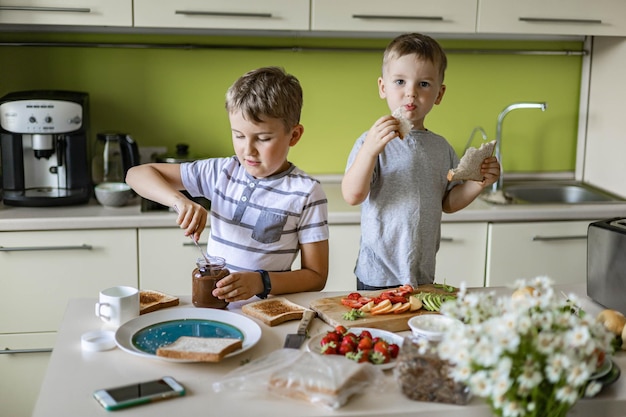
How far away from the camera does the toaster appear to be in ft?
5.79

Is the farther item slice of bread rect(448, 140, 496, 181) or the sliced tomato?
slice of bread rect(448, 140, 496, 181)

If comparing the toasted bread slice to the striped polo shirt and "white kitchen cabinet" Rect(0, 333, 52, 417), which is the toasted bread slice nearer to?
the striped polo shirt

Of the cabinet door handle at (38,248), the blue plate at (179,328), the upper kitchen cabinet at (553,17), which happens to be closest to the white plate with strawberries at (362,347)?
the blue plate at (179,328)

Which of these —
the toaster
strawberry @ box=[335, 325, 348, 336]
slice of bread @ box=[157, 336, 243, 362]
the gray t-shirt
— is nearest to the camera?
slice of bread @ box=[157, 336, 243, 362]

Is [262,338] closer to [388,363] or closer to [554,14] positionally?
[388,363]

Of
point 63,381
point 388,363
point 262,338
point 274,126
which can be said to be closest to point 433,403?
point 388,363

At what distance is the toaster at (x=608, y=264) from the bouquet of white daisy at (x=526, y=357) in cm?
65

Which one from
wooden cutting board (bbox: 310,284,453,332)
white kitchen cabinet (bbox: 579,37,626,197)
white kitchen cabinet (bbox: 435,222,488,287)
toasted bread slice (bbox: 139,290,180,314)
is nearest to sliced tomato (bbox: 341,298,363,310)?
wooden cutting board (bbox: 310,284,453,332)

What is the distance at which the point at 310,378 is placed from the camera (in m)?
1.31

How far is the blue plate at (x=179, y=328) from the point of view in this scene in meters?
1.52

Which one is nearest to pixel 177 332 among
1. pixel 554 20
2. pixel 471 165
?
pixel 471 165

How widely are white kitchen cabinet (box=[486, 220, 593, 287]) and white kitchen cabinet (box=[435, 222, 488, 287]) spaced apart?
32mm

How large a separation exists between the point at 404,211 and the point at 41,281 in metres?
1.34

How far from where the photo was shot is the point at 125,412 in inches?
49.4
